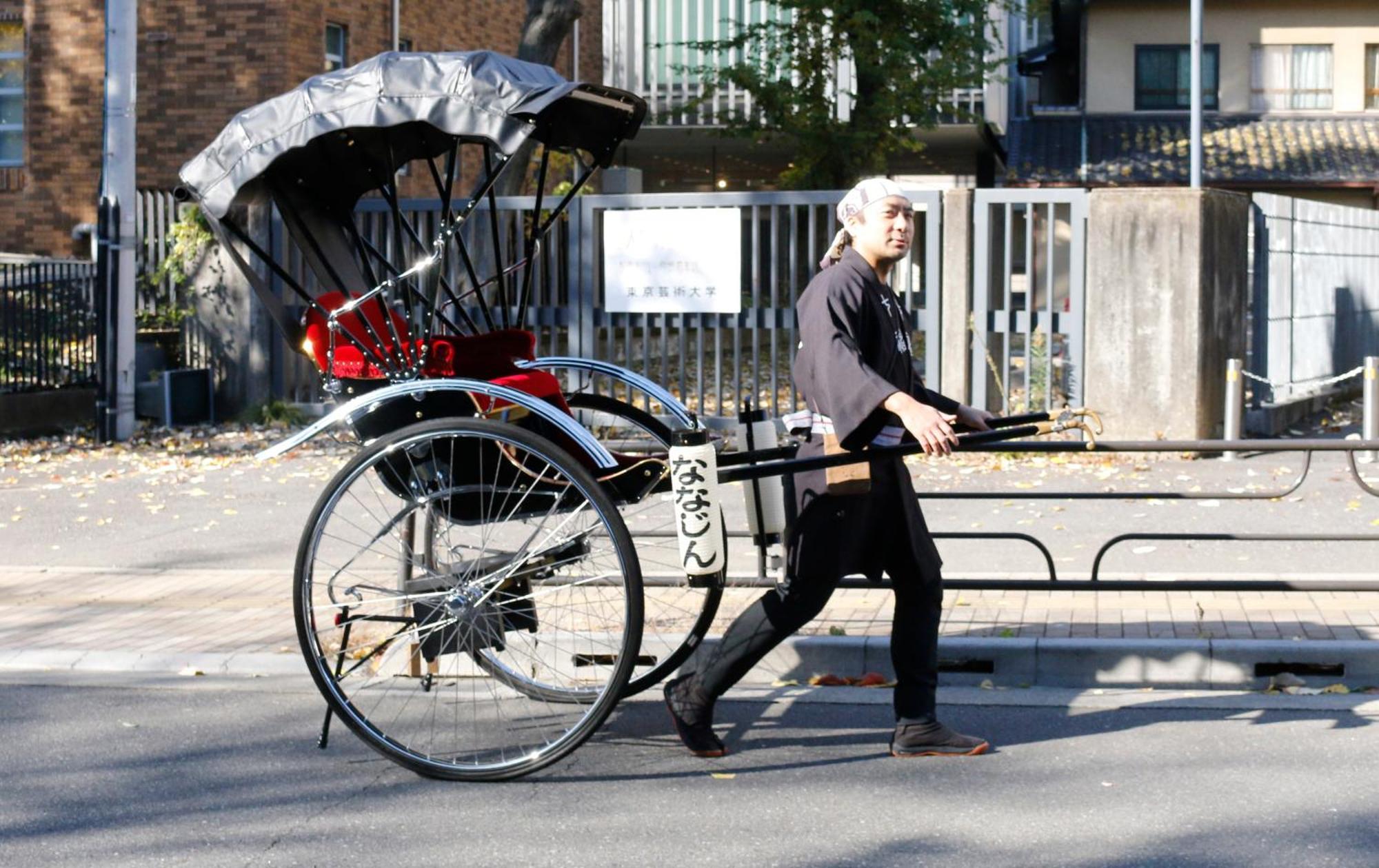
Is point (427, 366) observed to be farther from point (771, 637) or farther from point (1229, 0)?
point (1229, 0)

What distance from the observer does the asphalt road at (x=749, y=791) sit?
15.9 ft

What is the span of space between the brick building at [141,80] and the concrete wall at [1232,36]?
21295 millimetres

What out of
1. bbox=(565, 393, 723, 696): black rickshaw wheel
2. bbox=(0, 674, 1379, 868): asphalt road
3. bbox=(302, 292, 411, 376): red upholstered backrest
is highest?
bbox=(302, 292, 411, 376): red upholstered backrest

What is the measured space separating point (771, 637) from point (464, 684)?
156 cm

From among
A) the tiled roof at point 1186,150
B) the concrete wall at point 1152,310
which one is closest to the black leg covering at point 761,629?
the concrete wall at point 1152,310

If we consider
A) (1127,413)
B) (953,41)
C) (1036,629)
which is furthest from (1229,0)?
(1036,629)

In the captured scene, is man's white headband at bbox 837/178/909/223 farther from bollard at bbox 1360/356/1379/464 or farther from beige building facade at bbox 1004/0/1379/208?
beige building facade at bbox 1004/0/1379/208

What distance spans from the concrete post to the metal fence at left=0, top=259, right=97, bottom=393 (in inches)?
294

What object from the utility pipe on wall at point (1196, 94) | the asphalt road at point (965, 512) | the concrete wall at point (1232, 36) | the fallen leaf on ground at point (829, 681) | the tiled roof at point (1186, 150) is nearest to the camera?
the fallen leaf on ground at point (829, 681)

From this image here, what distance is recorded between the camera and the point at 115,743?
607 centimetres

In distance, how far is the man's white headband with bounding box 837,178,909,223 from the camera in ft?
18.2

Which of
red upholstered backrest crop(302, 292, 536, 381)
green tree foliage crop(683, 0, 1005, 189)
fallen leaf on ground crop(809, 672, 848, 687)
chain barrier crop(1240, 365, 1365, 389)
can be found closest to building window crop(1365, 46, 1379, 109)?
green tree foliage crop(683, 0, 1005, 189)

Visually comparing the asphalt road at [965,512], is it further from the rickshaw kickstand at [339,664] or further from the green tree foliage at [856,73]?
the green tree foliage at [856,73]

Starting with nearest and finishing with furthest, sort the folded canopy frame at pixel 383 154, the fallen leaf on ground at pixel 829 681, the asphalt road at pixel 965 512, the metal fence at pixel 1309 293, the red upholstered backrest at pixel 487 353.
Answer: the folded canopy frame at pixel 383 154 < the red upholstered backrest at pixel 487 353 < the fallen leaf on ground at pixel 829 681 < the asphalt road at pixel 965 512 < the metal fence at pixel 1309 293
